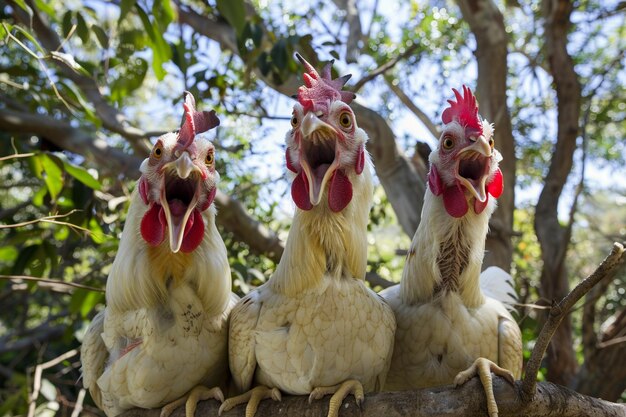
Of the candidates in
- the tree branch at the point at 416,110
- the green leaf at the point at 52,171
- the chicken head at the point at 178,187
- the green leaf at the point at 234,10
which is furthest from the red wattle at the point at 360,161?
the tree branch at the point at 416,110

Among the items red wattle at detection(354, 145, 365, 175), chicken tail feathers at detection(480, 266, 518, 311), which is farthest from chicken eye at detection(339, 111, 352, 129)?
chicken tail feathers at detection(480, 266, 518, 311)

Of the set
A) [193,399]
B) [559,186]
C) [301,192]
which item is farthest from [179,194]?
[559,186]

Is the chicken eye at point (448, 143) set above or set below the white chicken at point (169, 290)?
above

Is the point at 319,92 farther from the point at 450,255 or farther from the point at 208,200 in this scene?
the point at 450,255

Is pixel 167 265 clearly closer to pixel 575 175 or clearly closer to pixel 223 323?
pixel 223 323

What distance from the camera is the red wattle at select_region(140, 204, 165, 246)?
291cm

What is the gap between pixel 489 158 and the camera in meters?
3.03

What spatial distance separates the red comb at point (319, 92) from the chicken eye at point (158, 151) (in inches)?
26.4

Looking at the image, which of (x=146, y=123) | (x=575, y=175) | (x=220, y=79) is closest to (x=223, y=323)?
(x=220, y=79)

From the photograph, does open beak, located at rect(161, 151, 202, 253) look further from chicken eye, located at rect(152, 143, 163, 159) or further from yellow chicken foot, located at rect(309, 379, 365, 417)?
yellow chicken foot, located at rect(309, 379, 365, 417)

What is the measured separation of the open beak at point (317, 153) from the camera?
2674 millimetres

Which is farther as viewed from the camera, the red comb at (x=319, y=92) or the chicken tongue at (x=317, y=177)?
the red comb at (x=319, y=92)

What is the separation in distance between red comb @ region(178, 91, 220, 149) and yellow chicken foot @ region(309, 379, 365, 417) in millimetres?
1220

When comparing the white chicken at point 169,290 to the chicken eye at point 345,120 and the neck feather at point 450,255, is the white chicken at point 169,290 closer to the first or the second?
the chicken eye at point 345,120
